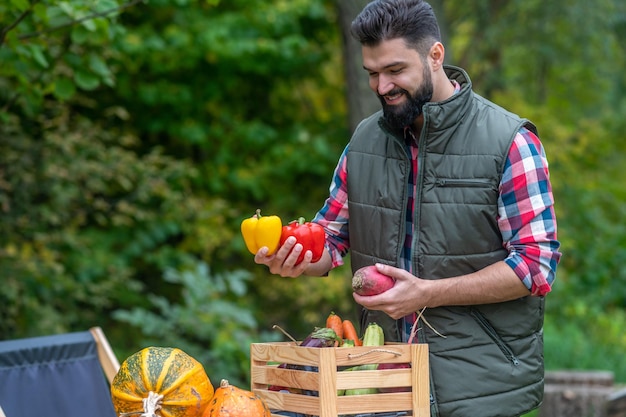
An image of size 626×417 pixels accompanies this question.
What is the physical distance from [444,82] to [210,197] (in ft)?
18.4

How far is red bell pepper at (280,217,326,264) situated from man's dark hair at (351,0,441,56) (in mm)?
557

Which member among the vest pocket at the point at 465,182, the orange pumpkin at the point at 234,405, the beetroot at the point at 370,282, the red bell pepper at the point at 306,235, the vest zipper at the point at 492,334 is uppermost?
the vest pocket at the point at 465,182

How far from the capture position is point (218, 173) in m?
7.97

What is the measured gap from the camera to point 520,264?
2410 mm

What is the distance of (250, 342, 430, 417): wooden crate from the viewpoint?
7.22 ft

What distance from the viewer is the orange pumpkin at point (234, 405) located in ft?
7.15

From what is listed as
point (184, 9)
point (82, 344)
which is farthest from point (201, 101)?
point (82, 344)

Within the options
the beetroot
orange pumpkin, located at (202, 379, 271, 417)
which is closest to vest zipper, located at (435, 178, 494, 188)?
the beetroot

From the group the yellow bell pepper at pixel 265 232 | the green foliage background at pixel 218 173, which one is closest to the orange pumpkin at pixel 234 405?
the yellow bell pepper at pixel 265 232

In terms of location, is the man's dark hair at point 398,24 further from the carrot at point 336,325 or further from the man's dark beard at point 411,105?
the carrot at point 336,325

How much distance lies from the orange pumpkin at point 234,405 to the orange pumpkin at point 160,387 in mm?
60

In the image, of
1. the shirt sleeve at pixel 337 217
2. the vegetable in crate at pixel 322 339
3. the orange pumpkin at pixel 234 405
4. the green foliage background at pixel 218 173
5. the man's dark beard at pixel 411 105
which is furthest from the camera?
the green foliage background at pixel 218 173

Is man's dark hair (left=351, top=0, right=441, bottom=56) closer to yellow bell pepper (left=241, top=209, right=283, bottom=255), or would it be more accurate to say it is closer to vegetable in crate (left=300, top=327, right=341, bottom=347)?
yellow bell pepper (left=241, top=209, right=283, bottom=255)

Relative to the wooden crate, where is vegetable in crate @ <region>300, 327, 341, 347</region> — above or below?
above
